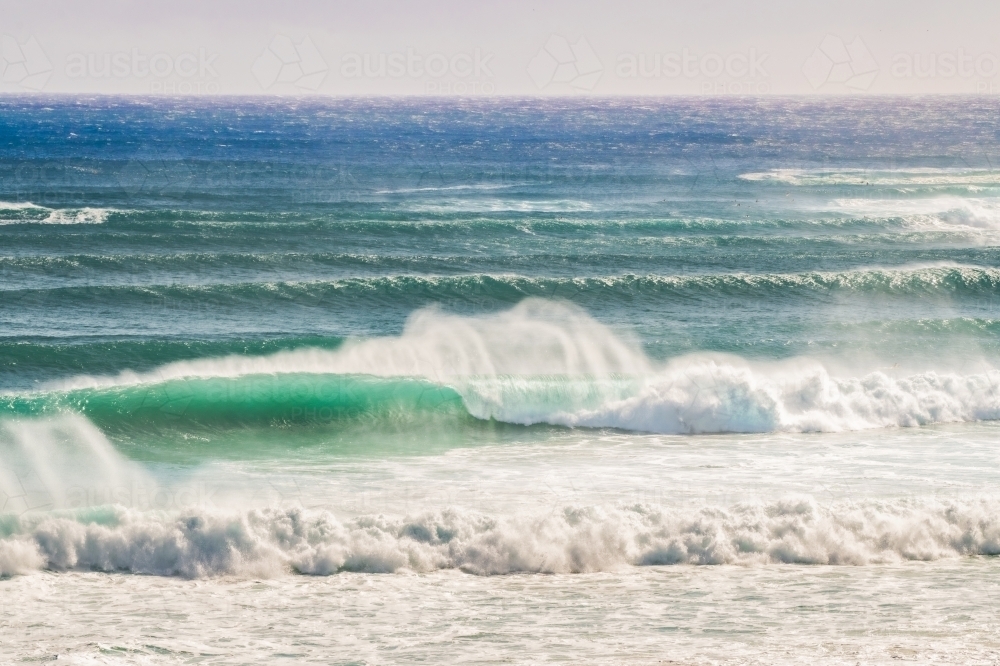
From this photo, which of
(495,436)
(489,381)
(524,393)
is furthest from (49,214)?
(495,436)

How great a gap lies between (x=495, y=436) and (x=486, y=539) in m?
4.77

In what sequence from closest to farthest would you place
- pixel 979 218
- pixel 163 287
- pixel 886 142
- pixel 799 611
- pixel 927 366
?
pixel 799 611 → pixel 927 366 → pixel 163 287 → pixel 979 218 → pixel 886 142

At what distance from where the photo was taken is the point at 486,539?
11836mm

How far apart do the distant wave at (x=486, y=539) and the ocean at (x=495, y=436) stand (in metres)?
0.03

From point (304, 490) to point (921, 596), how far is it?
7.00 meters

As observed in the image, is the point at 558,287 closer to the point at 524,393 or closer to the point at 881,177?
the point at 524,393

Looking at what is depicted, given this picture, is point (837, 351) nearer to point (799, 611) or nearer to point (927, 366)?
point (927, 366)

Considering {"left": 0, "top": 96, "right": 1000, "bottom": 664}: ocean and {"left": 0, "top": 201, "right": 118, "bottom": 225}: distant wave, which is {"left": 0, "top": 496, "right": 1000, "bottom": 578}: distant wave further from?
{"left": 0, "top": 201, "right": 118, "bottom": 225}: distant wave

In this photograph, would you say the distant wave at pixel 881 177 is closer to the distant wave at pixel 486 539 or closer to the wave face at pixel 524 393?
the wave face at pixel 524 393

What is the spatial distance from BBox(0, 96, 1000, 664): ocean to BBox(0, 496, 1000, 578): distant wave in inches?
1.3

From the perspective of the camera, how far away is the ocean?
33.7 ft

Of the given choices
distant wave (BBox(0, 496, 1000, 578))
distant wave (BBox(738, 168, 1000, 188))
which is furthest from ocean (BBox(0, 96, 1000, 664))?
distant wave (BBox(738, 168, 1000, 188))

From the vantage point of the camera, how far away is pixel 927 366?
774 inches

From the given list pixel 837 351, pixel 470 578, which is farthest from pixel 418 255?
pixel 470 578
